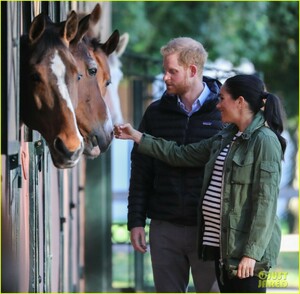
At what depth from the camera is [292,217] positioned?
21047 millimetres

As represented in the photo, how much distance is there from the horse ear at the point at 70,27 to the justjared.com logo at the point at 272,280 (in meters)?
1.40

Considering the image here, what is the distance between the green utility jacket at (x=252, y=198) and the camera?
488cm

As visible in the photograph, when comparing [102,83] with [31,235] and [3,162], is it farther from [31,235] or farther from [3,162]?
[3,162]

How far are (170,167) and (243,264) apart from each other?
936 millimetres

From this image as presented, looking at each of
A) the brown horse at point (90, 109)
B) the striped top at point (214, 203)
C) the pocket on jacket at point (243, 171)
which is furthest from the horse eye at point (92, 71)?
the pocket on jacket at point (243, 171)

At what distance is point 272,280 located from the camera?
5895 millimetres

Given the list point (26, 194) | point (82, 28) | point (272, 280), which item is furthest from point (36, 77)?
point (272, 280)

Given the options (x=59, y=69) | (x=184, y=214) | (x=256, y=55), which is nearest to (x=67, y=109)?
(x=59, y=69)

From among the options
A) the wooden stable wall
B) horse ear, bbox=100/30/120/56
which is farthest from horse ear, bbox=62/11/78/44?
horse ear, bbox=100/30/120/56

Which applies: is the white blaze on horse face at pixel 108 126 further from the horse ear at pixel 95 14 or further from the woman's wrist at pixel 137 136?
the horse ear at pixel 95 14

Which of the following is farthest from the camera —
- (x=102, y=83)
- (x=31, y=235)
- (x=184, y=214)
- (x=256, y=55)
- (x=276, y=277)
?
(x=256, y=55)

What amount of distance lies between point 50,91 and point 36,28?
30 cm

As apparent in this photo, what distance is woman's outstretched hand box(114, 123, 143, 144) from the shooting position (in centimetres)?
551

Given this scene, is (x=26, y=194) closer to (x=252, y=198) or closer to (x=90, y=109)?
(x=90, y=109)
